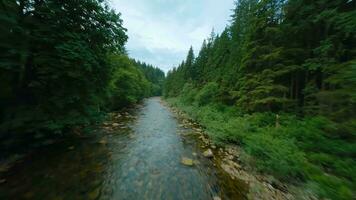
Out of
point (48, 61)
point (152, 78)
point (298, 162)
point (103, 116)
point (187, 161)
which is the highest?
point (152, 78)

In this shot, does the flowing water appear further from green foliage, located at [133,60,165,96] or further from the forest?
green foliage, located at [133,60,165,96]

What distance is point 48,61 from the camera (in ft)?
16.1

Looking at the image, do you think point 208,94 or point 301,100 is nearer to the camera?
point 301,100

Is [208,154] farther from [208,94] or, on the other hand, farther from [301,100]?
[208,94]

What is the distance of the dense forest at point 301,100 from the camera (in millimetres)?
4086

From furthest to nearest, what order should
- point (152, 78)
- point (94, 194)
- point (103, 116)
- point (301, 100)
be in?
point (152, 78)
point (301, 100)
point (103, 116)
point (94, 194)

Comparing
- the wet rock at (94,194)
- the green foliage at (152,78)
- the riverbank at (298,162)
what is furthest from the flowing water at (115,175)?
the green foliage at (152,78)

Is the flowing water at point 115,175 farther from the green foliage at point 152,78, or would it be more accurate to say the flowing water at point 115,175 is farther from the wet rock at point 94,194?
the green foliage at point 152,78

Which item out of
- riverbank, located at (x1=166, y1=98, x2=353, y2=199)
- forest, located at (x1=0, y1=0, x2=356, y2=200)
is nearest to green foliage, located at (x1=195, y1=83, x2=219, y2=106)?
forest, located at (x1=0, y1=0, x2=356, y2=200)

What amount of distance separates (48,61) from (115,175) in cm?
386

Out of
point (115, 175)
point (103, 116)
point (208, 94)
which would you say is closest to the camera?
point (115, 175)

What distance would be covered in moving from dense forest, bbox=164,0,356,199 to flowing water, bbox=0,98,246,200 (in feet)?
5.52

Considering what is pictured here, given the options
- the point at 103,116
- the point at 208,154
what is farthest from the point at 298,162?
the point at 103,116

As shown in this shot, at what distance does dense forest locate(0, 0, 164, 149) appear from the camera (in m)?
4.39
